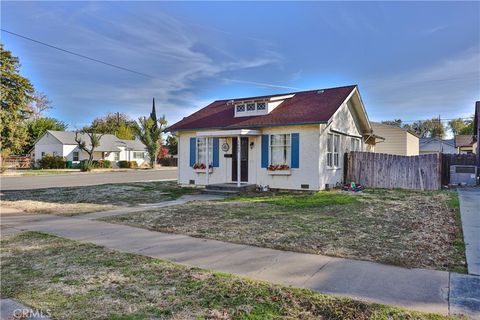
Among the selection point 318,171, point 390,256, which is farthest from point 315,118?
point 390,256

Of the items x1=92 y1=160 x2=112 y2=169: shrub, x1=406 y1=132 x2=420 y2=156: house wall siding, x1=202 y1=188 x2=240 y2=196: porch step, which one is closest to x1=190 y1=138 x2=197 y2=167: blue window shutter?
x1=202 y1=188 x2=240 y2=196: porch step

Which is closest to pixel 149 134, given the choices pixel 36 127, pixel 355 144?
pixel 36 127

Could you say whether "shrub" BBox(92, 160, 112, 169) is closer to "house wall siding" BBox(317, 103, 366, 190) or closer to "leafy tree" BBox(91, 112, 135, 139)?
"leafy tree" BBox(91, 112, 135, 139)

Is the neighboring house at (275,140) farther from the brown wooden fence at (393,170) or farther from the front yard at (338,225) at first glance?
the front yard at (338,225)

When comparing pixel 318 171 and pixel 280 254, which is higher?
pixel 318 171

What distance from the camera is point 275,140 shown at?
1456 centimetres

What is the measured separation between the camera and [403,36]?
587 inches

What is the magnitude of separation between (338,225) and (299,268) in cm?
308

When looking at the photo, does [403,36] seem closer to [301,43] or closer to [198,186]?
[301,43]

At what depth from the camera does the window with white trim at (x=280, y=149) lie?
46.9 feet

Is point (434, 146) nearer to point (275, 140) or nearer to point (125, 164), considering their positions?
point (275, 140)

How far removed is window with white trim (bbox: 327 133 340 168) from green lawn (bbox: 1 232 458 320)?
11.3m

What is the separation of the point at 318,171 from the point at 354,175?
13.7ft

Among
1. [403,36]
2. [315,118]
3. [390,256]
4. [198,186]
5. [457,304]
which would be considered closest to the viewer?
[457,304]
